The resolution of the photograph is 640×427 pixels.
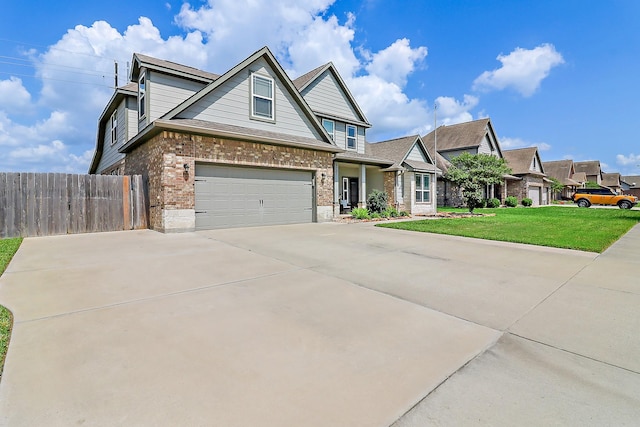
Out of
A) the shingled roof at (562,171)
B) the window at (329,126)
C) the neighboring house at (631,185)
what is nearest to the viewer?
the window at (329,126)

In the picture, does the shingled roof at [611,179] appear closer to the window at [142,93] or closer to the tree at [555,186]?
the tree at [555,186]

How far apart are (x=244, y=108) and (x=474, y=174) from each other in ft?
52.2

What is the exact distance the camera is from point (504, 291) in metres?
4.42

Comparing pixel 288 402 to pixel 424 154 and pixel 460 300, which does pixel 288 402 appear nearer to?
pixel 460 300

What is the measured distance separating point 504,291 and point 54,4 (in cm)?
1833

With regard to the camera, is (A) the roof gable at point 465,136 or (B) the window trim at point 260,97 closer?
(B) the window trim at point 260,97

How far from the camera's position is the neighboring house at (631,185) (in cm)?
7075

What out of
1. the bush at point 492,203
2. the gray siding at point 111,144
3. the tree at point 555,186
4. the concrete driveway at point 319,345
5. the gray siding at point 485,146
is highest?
the gray siding at point 485,146

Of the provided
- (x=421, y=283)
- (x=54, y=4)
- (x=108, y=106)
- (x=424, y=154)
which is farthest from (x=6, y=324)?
(x=424, y=154)

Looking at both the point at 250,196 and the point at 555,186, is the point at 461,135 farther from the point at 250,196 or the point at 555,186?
the point at 250,196

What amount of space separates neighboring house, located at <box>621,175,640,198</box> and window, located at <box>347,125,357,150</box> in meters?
85.5

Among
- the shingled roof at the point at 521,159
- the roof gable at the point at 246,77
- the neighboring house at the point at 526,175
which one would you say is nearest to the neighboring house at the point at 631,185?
the neighboring house at the point at 526,175

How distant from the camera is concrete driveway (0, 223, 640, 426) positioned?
1983 mm

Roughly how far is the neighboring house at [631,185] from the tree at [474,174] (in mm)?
76787
